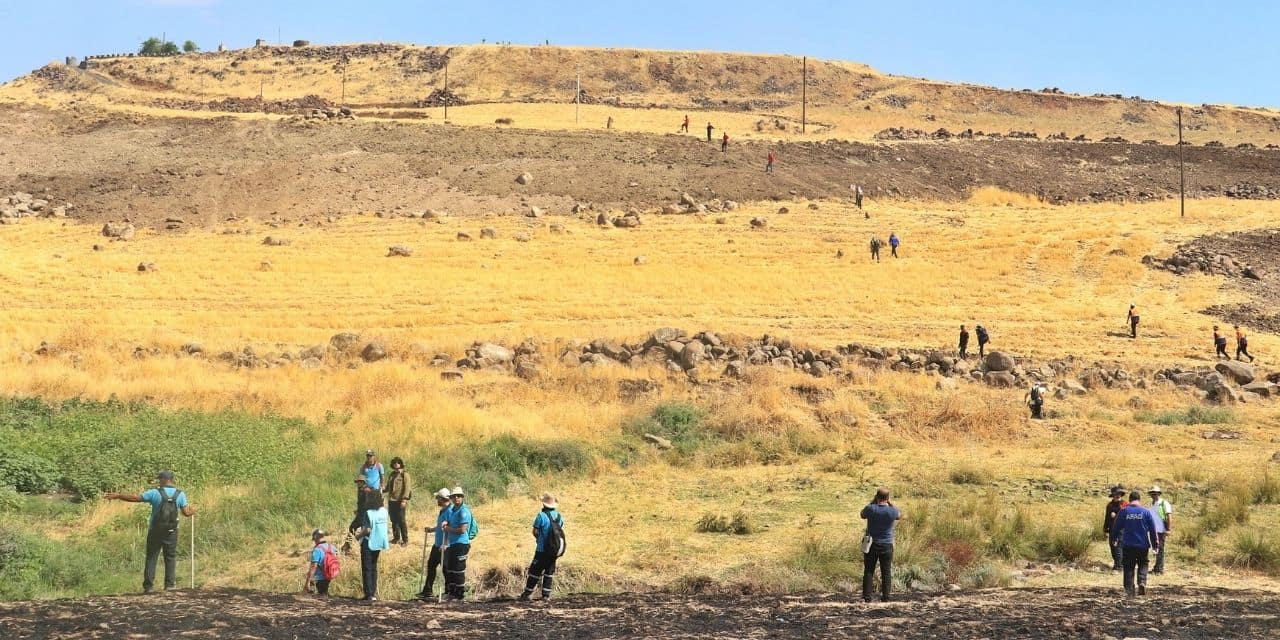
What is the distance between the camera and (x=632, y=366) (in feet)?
91.8

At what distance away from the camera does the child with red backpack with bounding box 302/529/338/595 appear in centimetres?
1280

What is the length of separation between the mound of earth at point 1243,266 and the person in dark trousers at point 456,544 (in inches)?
1261

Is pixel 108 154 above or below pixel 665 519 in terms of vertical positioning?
above

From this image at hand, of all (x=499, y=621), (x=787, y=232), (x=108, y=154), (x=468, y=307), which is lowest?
(x=499, y=621)

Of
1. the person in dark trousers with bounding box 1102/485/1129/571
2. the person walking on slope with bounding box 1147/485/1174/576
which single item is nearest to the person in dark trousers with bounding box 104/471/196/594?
the person in dark trousers with bounding box 1102/485/1129/571

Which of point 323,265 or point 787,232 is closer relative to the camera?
point 323,265

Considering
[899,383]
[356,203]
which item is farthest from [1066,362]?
[356,203]

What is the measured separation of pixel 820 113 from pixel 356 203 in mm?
50475

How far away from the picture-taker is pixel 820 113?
96625 mm

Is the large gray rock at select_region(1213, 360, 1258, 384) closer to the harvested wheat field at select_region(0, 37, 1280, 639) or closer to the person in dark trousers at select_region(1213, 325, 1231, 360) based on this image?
the harvested wheat field at select_region(0, 37, 1280, 639)

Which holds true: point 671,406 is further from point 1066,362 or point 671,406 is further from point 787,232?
point 787,232

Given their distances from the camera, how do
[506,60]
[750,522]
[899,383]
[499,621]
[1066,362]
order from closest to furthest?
[499,621], [750,522], [899,383], [1066,362], [506,60]

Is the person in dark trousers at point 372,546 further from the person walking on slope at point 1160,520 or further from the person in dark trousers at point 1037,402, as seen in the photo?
the person in dark trousers at point 1037,402

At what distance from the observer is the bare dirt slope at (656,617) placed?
10.8 m
